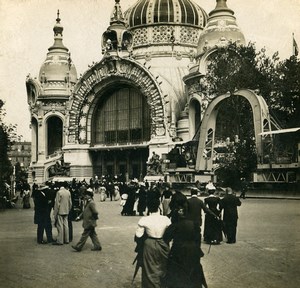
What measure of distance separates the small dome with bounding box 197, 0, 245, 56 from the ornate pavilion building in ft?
0.30

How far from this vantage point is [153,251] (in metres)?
7.93

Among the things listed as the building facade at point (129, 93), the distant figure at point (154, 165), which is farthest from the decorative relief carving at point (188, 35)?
the distant figure at point (154, 165)

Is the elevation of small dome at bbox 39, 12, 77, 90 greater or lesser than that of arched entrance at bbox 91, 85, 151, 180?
greater

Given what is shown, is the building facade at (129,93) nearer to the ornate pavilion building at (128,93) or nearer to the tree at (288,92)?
the ornate pavilion building at (128,93)

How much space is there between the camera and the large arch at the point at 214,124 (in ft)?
100

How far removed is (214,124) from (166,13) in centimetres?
2745

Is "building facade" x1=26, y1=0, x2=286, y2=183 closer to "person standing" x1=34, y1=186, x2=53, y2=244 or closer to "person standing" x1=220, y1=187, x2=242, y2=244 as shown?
"person standing" x1=34, y1=186, x2=53, y2=244

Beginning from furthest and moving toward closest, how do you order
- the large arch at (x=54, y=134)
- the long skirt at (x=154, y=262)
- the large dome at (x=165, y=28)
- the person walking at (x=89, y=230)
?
the large arch at (x=54, y=134) < the large dome at (x=165, y=28) < the person walking at (x=89, y=230) < the long skirt at (x=154, y=262)

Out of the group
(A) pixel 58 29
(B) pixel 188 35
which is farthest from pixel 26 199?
(A) pixel 58 29

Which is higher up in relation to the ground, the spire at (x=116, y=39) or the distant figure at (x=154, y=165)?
the spire at (x=116, y=39)

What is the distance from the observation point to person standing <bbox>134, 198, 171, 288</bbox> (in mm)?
7875

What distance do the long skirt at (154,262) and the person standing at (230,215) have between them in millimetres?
5582

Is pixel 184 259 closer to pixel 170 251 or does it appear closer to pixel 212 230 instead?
pixel 170 251

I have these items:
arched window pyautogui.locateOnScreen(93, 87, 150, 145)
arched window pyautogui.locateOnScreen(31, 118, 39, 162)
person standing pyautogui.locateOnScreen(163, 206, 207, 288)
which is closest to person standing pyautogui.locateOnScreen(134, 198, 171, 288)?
person standing pyautogui.locateOnScreen(163, 206, 207, 288)
